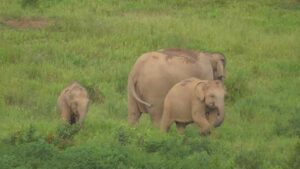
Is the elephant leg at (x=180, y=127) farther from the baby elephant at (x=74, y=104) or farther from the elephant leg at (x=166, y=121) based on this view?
the baby elephant at (x=74, y=104)

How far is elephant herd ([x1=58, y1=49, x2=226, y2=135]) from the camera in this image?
9859 millimetres

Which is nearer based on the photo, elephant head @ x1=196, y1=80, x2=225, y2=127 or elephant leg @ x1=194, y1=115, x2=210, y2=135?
elephant head @ x1=196, y1=80, x2=225, y2=127

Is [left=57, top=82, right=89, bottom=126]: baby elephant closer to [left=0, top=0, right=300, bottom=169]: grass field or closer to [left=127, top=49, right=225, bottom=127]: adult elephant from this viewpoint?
[left=0, top=0, right=300, bottom=169]: grass field

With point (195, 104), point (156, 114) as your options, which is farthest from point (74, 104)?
point (195, 104)

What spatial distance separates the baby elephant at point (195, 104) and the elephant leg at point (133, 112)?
0.73 meters

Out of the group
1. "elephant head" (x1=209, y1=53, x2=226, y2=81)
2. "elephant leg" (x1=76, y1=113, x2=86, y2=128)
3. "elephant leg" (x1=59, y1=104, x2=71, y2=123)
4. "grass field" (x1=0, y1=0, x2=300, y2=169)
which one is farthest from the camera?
"elephant head" (x1=209, y1=53, x2=226, y2=81)

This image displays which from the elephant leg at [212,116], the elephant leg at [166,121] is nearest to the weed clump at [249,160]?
the elephant leg at [212,116]

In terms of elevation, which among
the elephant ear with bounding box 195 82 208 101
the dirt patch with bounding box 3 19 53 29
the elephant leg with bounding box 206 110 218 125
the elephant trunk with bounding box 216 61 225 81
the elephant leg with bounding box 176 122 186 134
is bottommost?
the elephant leg with bounding box 176 122 186 134

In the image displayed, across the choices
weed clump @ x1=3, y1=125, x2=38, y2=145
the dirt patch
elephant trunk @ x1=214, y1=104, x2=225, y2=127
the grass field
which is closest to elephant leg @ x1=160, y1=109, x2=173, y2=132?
the grass field

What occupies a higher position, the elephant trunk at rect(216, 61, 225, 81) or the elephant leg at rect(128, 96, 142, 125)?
the elephant trunk at rect(216, 61, 225, 81)

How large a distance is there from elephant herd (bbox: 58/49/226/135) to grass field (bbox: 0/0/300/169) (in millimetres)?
226

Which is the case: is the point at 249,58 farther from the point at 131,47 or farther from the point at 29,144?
the point at 29,144

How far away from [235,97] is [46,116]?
326 centimetres

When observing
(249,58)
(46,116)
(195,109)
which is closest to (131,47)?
(249,58)
